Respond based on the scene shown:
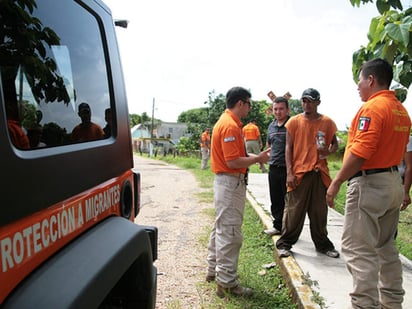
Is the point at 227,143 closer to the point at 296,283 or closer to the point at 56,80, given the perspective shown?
the point at 296,283

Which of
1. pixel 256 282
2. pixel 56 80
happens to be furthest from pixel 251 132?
pixel 56 80

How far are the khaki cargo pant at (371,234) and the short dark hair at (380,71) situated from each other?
625mm

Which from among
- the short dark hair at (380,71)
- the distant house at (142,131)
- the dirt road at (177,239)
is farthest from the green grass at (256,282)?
the distant house at (142,131)

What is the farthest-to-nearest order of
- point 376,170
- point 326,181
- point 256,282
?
point 326,181, point 256,282, point 376,170

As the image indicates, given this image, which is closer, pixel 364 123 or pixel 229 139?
pixel 364 123

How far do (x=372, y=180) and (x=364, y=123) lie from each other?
1.27 ft

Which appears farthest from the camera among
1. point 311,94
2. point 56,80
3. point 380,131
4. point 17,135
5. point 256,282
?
point 311,94

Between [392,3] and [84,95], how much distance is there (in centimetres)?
210

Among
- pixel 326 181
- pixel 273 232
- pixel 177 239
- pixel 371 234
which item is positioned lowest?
pixel 177 239

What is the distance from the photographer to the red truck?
0.96 metres

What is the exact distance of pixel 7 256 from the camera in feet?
2.99

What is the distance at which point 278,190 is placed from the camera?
4.40 m

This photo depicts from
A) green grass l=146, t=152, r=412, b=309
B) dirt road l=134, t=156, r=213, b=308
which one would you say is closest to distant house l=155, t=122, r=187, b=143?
dirt road l=134, t=156, r=213, b=308

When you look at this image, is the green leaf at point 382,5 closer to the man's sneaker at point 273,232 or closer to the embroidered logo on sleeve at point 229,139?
the embroidered logo on sleeve at point 229,139
